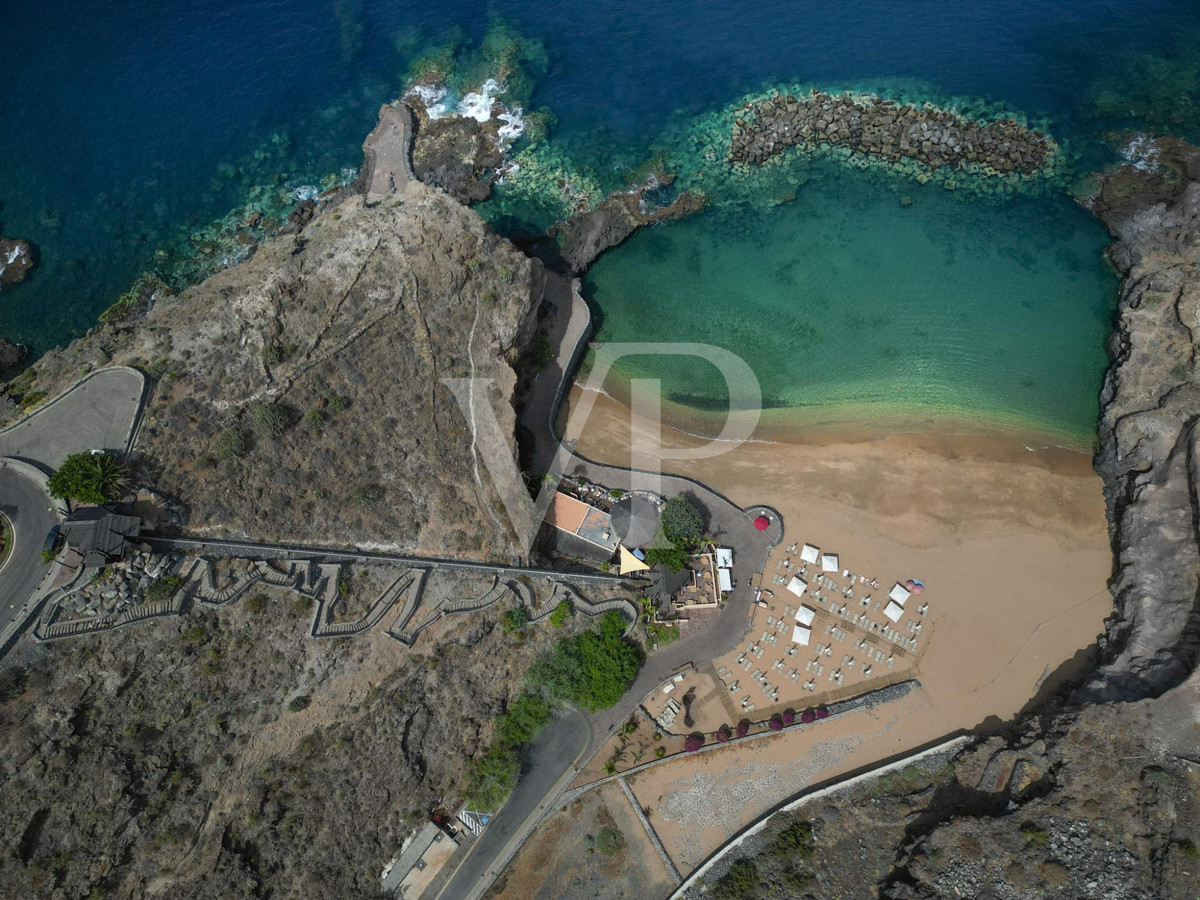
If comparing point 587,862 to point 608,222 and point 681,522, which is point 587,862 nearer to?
point 681,522

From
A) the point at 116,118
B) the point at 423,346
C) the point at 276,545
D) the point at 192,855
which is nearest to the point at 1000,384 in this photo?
the point at 423,346

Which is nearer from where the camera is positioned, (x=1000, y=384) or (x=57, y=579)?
(x=57, y=579)

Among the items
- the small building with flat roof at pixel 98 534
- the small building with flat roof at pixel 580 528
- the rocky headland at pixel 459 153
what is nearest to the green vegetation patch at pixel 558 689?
the small building with flat roof at pixel 580 528

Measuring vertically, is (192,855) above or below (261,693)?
below

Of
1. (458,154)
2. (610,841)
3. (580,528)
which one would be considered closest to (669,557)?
(580,528)

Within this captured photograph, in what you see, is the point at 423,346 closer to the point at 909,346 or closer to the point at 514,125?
the point at 514,125

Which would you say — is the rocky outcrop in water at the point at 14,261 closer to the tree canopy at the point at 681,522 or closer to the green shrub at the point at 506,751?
the green shrub at the point at 506,751

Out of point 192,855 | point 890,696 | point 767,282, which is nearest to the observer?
point 192,855

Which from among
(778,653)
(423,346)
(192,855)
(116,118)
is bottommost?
(778,653)
